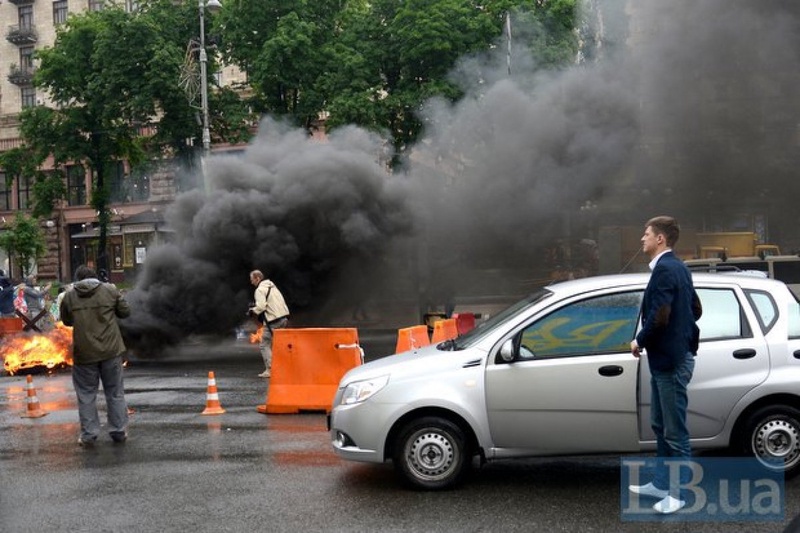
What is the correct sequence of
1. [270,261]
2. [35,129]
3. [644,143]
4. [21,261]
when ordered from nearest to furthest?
[270,261], [644,143], [35,129], [21,261]

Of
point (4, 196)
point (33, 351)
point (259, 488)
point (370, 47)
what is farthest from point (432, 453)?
point (4, 196)

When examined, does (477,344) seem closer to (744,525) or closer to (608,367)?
(608,367)

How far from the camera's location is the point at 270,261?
16.8 metres

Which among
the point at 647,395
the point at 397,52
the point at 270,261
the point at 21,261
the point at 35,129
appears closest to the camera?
the point at 647,395

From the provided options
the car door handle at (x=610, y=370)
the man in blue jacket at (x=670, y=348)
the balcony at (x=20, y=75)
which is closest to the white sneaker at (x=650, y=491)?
the man in blue jacket at (x=670, y=348)

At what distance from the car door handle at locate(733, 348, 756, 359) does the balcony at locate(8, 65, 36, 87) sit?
50425 mm

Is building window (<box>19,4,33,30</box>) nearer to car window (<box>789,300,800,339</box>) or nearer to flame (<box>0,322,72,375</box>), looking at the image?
flame (<box>0,322,72,375</box>)

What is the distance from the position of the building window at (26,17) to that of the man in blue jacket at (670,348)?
169 ft

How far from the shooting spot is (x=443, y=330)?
12.1 metres

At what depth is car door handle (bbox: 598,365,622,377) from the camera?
5.60 meters

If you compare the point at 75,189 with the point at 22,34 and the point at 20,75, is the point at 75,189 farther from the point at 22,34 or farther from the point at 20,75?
the point at 22,34

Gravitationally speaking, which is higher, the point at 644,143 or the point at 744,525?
the point at 644,143

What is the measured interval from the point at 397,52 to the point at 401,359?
795 inches

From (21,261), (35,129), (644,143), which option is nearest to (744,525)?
(644,143)
